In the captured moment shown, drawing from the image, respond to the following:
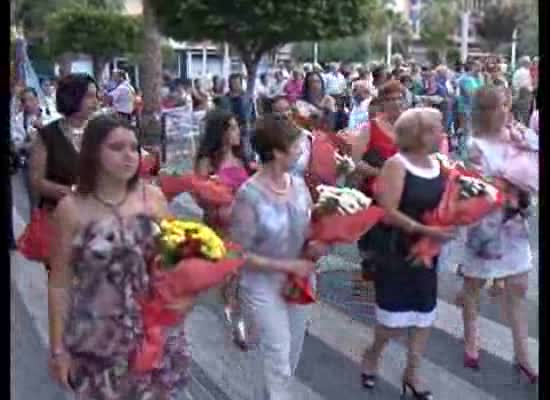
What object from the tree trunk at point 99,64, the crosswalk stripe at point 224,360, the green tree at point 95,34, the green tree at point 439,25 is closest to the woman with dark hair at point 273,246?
the crosswalk stripe at point 224,360

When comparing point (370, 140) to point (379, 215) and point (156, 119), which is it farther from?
point (156, 119)

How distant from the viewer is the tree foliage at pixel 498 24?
57.4 m

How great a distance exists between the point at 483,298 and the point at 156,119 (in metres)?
12.1

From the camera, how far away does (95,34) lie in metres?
29.1

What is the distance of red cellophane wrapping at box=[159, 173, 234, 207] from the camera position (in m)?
5.96

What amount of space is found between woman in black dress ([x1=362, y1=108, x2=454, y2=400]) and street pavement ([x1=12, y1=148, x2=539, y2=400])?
46 centimetres

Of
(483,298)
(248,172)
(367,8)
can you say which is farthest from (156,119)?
(248,172)

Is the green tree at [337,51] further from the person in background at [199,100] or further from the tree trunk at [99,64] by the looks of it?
the person in background at [199,100]

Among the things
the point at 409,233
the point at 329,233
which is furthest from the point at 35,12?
the point at 329,233

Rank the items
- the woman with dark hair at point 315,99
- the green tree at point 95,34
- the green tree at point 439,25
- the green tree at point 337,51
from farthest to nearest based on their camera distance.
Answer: the green tree at point 439,25 → the green tree at point 337,51 → the green tree at point 95,34 → the woman with dark hair at point 315,99

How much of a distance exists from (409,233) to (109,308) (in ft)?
6.11

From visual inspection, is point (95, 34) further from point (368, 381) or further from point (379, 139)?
point (368, 381)

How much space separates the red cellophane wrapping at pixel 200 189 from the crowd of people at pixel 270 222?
9 cm

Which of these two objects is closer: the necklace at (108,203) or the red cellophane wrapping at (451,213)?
the necklace at (108,203)
